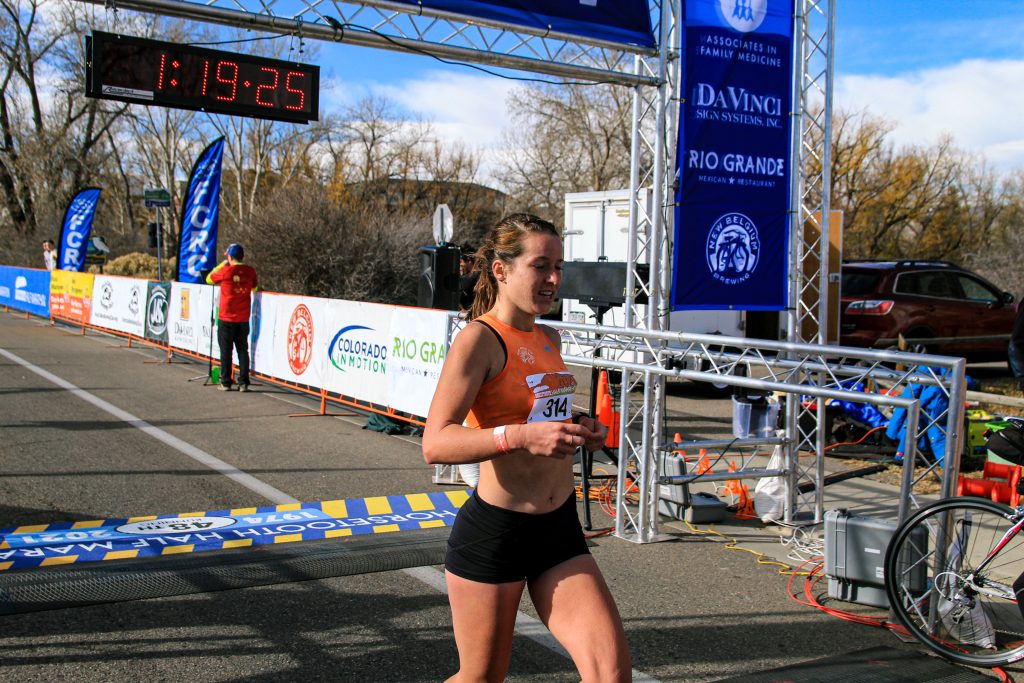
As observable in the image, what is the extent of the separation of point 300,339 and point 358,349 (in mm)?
1967

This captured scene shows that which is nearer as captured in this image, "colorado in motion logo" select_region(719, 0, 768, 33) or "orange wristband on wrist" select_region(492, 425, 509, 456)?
"orange wristband on wrist" select_region(492, 425, 509, 456)

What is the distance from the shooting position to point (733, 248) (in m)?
7.87

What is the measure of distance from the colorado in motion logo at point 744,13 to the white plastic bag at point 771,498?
367 cm

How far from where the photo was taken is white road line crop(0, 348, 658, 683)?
471cm

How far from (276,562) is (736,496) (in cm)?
425

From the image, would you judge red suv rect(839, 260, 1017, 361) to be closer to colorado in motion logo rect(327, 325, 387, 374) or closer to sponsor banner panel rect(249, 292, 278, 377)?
colorado in motion logo rect(327, 325, 387, 374)

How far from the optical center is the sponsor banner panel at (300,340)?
12648mm

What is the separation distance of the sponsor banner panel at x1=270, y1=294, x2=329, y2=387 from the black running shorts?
32.7 feet

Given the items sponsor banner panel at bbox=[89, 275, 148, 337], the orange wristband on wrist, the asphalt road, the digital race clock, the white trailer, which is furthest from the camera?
sponsor banner panel at bbox=[89, 275, 148, 337]

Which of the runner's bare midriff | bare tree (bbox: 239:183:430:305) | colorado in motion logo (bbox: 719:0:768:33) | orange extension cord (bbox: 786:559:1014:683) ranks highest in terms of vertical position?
colorado in motion logo (bbox: 719:0:768:33)

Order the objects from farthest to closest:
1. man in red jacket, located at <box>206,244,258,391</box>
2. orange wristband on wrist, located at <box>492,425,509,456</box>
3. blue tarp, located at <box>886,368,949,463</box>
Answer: man in red jacket, located at <box>206,244,258,391</box>, blue tarp, located at <box>886,368,949,463</box>, orange wristband on wrist, located at <box>492,425,509,456</box>

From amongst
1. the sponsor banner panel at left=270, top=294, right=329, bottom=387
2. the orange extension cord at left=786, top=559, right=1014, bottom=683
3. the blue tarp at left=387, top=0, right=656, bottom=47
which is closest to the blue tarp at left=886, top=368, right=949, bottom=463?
the orange extension cord at left=786, top=559, right=1014, bottom=683

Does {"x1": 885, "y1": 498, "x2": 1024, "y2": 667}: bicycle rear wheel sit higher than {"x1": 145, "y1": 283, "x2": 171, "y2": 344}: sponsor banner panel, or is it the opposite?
{"x1": 145, "y1": 283, "x2": 171, "y2": 344}: sponsor banner panel

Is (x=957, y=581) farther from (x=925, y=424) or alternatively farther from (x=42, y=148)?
(x=42, y=148)
